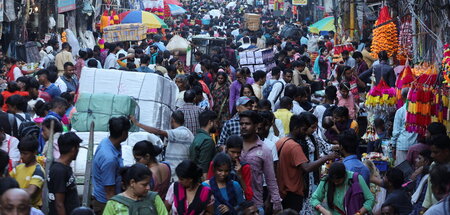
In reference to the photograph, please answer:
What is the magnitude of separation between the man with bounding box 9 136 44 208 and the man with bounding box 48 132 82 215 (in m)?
0.10

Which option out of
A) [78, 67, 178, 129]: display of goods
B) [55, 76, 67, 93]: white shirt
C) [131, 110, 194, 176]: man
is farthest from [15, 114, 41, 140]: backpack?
[55, 76, 67, 93]: white shirt

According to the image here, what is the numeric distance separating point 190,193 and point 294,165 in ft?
5.90

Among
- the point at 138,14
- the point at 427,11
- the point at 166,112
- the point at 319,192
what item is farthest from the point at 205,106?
the point at 138,14

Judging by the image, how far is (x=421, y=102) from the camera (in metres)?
10.6

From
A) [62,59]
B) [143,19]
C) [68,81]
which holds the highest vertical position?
[143,19]

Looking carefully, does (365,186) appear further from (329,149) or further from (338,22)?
(338,22)

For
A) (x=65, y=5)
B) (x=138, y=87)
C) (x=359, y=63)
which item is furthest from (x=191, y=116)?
(x=65, y=5)

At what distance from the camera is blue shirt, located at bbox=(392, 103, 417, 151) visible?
36.9ft

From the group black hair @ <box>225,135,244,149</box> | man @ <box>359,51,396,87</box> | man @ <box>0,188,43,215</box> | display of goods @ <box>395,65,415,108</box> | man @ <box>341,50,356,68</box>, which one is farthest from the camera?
man @ <box>341,50,356,68</box>

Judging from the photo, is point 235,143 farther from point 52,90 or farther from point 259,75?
point 259,75

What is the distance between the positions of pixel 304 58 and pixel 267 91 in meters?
5.93

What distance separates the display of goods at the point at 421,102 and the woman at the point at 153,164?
3830mm

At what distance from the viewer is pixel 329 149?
31.6 feet

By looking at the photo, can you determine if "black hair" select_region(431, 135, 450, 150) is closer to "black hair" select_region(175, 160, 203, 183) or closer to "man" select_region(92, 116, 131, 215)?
"black hair" select_region(175, 160, 203, 183)
